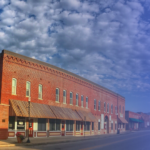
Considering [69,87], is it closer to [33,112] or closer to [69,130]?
[69,130]

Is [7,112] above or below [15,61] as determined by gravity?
below

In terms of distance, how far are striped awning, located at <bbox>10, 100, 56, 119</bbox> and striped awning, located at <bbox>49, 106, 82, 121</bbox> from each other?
115 centimetres

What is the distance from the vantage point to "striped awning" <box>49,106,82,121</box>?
3643 centimetres

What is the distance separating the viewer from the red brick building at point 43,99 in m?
28.9

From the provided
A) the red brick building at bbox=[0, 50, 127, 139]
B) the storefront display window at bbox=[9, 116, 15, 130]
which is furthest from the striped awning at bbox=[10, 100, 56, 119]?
the storefront display window at bbox=[9, 116, 15, 130]

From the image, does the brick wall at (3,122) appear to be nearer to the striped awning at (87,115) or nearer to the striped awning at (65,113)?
the striped awning at (65,113)

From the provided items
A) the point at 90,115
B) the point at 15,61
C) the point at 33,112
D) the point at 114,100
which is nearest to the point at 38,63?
the point at 15,61

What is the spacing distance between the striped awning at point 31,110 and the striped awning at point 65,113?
1.15m

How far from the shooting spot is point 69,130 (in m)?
41.6

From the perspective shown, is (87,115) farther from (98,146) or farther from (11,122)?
(98,146)

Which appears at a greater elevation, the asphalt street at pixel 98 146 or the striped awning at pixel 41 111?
the striped awning at pixel 41 111

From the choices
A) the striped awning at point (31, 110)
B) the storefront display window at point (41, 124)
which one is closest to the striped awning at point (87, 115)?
the striped awning at point (31, 110)

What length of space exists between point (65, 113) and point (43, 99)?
547 centimetres

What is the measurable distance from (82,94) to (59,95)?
9.38 metres
